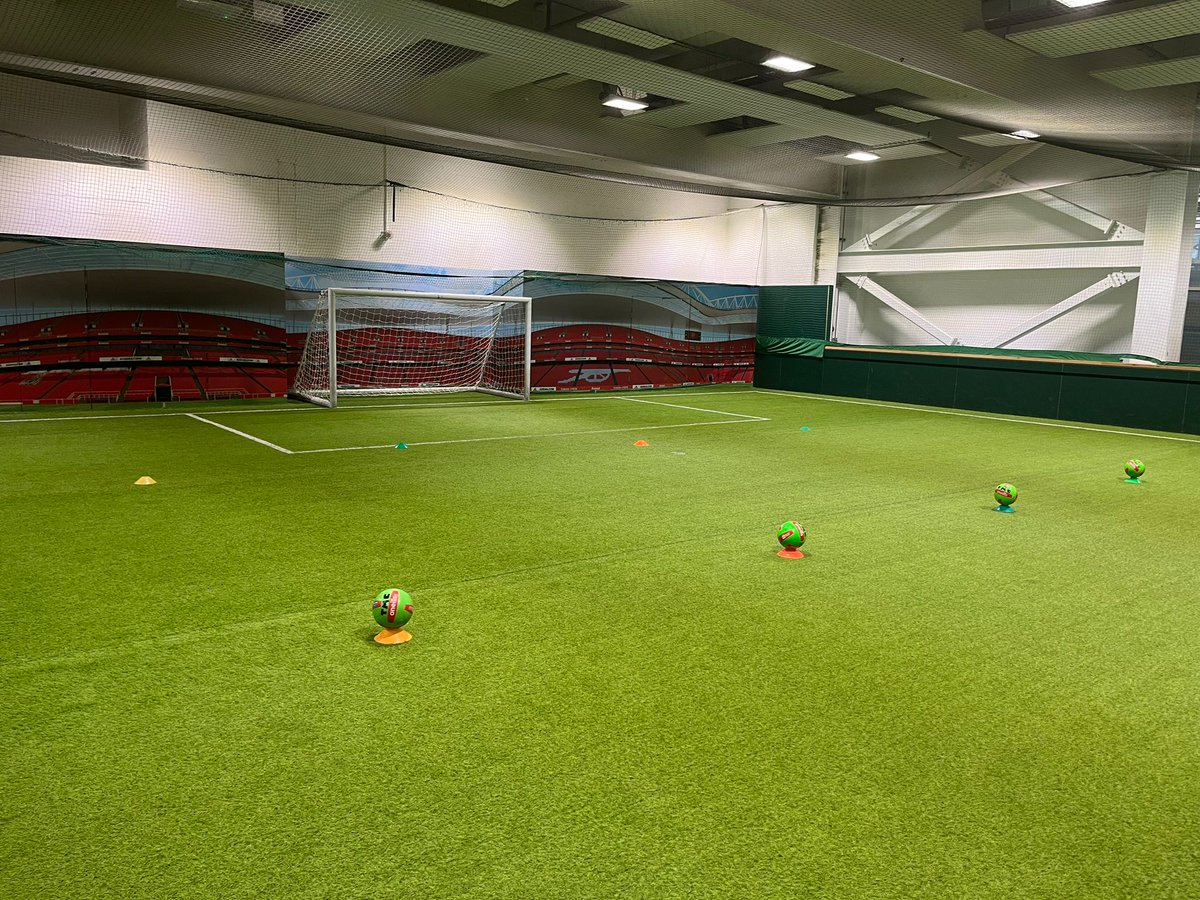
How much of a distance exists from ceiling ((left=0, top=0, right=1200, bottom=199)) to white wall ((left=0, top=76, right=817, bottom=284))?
0.98 metres

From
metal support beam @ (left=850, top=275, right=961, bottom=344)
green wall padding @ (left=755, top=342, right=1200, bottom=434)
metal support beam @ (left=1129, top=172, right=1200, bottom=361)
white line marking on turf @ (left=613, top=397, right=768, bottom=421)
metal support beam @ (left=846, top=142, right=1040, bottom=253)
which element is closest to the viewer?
green wall padding @ (left=755, top=342, right=1200, bottom=434)

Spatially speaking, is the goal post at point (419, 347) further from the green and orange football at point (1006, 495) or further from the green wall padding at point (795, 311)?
the green and orange football at point (1006, 495)

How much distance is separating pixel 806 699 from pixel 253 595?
6.90 ft

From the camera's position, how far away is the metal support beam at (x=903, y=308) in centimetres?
1367

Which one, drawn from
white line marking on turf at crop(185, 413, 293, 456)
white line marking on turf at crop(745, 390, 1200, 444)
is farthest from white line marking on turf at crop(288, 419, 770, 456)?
white line marking on turf at crop(745, 390, 1200, 444)

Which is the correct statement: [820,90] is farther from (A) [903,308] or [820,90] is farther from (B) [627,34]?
(A) [903,308]

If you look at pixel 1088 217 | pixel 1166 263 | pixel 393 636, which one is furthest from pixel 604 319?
pixel 393 636

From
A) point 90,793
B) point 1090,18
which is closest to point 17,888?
point 90,793

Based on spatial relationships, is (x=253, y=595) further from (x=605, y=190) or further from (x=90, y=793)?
(x=605, y=190)

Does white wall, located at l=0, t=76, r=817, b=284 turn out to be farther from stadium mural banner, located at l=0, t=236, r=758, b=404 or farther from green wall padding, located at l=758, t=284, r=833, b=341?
stadium mural banner, located at l=0, t=236, r=758, b=404

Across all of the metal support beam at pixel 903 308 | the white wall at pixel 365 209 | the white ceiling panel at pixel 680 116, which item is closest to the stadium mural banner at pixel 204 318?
the white wall at pixel 365 209

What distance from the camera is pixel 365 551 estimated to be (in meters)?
3.95

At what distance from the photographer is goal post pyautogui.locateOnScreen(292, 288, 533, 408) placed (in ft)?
38.6

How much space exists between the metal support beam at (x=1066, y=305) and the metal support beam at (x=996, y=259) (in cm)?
16
